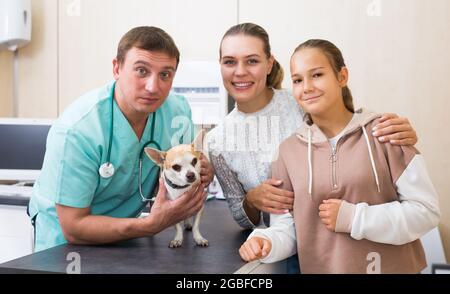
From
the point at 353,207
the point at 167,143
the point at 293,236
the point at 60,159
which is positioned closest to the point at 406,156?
the point at 353,207

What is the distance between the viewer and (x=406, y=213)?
1.89ft

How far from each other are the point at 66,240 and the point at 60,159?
135 millimetres

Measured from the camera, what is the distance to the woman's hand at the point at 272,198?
65 centimetres

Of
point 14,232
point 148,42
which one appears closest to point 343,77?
point 148,42

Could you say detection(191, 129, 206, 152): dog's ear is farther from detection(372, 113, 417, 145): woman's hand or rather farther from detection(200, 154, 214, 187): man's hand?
detection(372, 113, 417, 145): woman's hand

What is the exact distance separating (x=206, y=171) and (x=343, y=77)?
0.24 m

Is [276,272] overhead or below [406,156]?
below

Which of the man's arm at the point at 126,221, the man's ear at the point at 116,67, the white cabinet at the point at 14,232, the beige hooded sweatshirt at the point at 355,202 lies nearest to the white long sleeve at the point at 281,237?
the beige hooded sweatshirt at the point at 355,202

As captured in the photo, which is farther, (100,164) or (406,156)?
(100,164)

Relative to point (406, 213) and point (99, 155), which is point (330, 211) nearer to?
point (406, 213)

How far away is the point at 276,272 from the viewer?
2.19ft

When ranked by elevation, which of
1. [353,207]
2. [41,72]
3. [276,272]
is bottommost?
[276,272]

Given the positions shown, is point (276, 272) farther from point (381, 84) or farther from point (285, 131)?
point (381, 84)

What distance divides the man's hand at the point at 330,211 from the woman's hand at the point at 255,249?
8 cm
